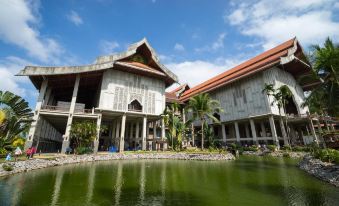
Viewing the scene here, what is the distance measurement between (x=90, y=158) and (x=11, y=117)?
851 centimetres

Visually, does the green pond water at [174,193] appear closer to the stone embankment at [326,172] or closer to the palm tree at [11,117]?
the stone embankment at [326,172]

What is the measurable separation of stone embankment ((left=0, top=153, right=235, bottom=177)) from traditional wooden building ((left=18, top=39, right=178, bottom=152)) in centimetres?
345

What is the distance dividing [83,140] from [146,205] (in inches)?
741

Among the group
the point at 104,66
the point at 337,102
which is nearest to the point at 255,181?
the point at 337,102

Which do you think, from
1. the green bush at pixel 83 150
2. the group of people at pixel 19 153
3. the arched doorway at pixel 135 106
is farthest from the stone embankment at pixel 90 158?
the arched doorway at pixel 135 106

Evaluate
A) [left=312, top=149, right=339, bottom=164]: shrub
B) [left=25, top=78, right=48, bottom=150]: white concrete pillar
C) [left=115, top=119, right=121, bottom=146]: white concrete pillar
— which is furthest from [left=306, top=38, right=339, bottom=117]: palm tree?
[left=25, top=78, right=48, bottom=150]: white concrete pillar

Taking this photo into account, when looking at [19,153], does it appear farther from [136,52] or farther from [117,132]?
[136,52]

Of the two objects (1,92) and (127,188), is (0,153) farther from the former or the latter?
(127,188)

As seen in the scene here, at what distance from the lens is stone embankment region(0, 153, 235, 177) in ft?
43.0

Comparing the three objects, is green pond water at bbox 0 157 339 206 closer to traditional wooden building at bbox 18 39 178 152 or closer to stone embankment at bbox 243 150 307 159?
traditional wooden building at bbox 18 39 178 152

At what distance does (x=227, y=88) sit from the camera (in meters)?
35.0

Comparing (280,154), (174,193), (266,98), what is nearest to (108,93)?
(174,193)

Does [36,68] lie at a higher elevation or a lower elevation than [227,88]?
lower

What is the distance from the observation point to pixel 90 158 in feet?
63.5
